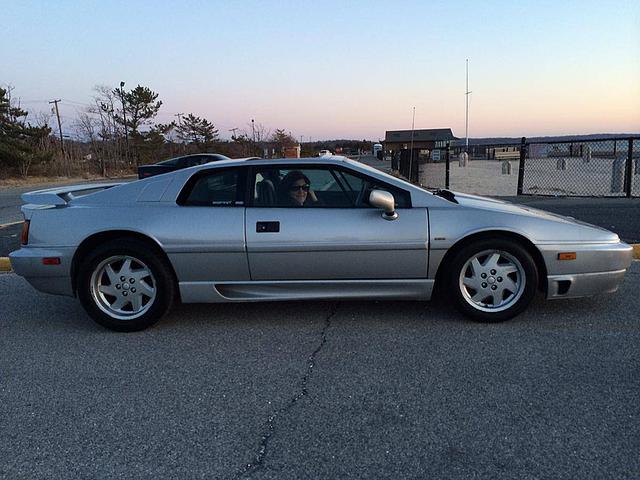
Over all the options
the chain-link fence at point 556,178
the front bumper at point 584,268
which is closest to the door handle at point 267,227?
the front bumper at point 584,268

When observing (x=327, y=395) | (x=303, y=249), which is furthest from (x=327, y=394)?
(x=303, y=249)

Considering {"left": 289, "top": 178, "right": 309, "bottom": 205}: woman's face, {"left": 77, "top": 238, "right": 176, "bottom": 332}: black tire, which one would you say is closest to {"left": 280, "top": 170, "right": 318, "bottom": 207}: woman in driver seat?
{"left": 289, "top": 178, "right": 309, "bottom": 205}: woman's face

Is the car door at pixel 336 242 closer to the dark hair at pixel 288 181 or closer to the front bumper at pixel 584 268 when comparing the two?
the dark hair at pixel 288 181

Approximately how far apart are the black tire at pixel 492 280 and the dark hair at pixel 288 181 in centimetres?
141

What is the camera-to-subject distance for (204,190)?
3.92m

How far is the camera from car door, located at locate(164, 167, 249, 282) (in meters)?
3.73

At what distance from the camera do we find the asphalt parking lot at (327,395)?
7.26 feet

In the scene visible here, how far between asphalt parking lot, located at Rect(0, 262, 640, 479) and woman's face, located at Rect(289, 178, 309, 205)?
102 centimetres

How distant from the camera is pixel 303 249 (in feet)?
12.2

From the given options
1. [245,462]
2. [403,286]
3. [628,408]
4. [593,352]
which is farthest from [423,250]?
[245,462]

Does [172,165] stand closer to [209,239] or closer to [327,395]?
[209,239]

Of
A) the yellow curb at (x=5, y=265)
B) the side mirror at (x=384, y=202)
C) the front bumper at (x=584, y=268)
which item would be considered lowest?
the yellow curb at (x=5, y=265)

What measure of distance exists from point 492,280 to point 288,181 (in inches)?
72.3

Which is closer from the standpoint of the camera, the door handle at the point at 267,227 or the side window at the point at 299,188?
the door handle at the point at 267,227
